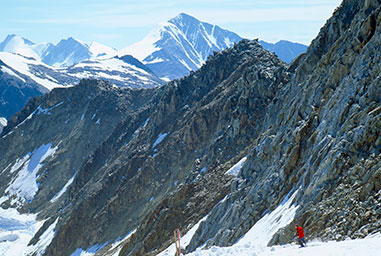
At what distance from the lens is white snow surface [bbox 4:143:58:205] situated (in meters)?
108

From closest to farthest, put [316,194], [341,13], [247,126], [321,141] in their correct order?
[316,194] < [321,141] < [341,13] < [247,126]

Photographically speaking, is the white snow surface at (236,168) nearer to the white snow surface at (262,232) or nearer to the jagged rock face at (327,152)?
the jagged rock face at (327,152)

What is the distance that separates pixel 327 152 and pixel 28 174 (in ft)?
330

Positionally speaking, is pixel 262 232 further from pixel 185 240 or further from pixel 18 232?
pixel 18 232

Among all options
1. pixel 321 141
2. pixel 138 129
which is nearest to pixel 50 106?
pixel 138 129

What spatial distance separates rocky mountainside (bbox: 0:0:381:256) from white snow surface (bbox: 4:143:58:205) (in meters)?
0.38

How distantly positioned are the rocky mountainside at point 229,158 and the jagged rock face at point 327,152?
0.28 feet

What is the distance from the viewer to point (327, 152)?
25859mm

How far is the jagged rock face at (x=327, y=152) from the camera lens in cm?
2086

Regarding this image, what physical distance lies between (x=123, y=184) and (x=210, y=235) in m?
39.2

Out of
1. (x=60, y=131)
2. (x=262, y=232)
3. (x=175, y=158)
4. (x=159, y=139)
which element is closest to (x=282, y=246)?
(x=262, y=232)

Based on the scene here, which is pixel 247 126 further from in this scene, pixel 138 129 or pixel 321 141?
pixel 138 129

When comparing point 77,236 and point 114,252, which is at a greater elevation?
point 77,236

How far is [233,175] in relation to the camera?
1693 inches
